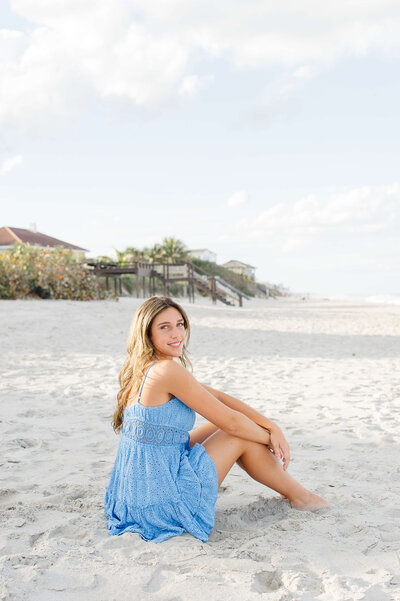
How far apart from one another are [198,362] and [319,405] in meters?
3.74

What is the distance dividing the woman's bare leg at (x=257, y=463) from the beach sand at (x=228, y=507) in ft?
0.32

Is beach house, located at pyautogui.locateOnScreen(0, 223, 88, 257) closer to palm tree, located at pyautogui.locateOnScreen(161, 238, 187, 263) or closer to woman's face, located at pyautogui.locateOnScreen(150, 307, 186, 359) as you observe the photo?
palm tree, located at pyautogui.locateOnScreen(161, 238, 187, 263)

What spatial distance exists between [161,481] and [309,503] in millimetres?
913

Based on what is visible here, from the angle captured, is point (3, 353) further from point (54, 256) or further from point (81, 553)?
point (54, 256)

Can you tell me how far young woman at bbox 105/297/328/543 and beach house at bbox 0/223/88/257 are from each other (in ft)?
119

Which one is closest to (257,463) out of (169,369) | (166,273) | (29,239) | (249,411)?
(249,411)

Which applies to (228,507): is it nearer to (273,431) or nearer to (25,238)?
(273,431)

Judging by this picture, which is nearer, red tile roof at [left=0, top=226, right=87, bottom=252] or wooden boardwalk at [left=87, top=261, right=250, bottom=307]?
wooden boardwalk at [left=87, top=261, right=250, bottom=307]

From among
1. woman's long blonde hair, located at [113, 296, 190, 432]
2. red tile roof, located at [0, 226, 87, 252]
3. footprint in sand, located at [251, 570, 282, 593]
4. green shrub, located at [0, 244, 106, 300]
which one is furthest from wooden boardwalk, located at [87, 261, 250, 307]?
footprint in sand, located at [251, 570, 282, 593]

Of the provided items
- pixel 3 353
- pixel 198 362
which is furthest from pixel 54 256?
pixel 198 362

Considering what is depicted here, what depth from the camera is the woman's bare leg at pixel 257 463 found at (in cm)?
295

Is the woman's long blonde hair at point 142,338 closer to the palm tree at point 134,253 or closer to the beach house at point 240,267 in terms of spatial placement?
the palm tree at point 134,253

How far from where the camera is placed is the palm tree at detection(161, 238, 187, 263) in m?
50.3

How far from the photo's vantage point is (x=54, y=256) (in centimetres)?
2155
